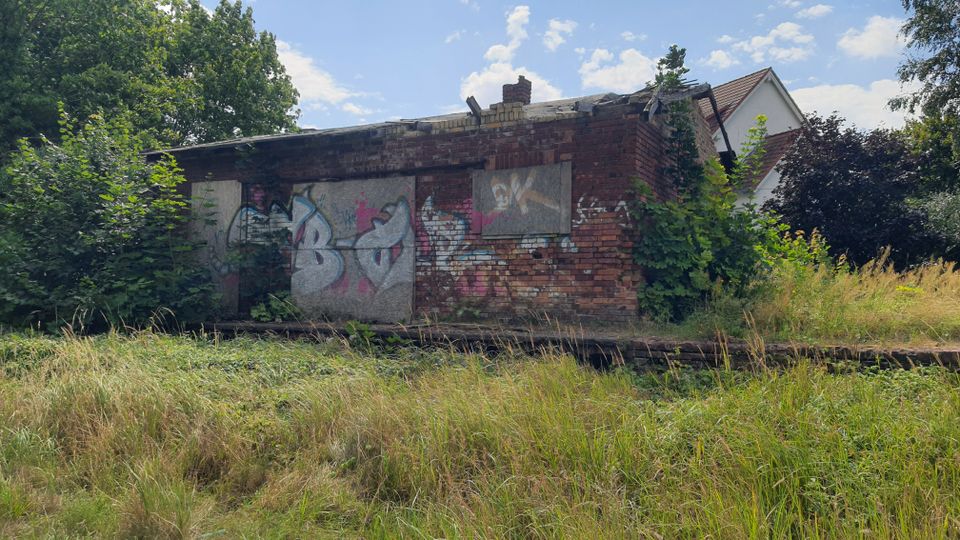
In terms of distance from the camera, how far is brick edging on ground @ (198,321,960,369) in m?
4.97

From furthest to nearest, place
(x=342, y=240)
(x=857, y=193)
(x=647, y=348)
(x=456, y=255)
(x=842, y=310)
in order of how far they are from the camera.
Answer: (x=857, y=193), (x=342, y=240), (x=456, y=255), (x=842, y=310), (x=647, y=348)

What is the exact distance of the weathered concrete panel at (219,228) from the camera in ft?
32.4

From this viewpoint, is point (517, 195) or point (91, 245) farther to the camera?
point (91, 245)

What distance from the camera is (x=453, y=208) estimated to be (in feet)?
27.4

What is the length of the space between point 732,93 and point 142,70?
1802 cm

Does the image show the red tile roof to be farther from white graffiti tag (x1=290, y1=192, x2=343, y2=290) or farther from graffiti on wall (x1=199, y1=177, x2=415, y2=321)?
white graffiti tag (x1=290, y1=192, x2=343, y2=290)

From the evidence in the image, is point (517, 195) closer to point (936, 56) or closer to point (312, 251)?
point (312, 251)

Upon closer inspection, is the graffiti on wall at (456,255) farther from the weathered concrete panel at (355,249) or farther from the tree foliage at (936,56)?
the tree foliage at (936,56)

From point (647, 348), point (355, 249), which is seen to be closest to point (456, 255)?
point (355, 249)

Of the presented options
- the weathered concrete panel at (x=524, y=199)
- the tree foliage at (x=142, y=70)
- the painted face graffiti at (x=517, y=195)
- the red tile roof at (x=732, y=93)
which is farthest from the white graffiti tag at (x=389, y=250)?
the red tile roof at (x=732, y=93)

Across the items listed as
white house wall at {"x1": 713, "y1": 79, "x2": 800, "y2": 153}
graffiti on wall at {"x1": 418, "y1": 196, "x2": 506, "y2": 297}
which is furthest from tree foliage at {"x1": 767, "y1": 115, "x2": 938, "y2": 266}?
graffiti on wall at {"x1": 418, "y1": 196, "x2": 506, "y2": 297}

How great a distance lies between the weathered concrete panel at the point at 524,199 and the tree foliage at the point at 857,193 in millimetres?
7564

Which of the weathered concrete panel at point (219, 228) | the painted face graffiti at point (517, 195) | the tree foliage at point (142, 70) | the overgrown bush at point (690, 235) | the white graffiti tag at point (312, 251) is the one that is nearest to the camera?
the overgrown bush at point (690, 235)

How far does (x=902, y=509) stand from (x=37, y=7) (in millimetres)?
20826
